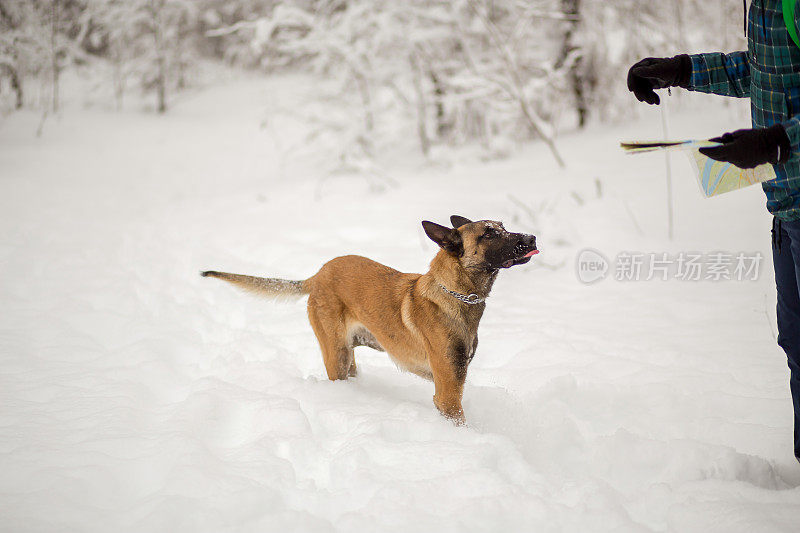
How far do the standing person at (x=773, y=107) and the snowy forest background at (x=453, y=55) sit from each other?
21.7 ft

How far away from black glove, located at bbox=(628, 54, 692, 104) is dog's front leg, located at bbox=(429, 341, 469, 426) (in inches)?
67.1

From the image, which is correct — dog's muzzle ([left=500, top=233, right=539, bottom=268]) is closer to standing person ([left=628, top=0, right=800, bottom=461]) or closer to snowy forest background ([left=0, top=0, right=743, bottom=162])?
standing person ([left=628, top=0, right=800, bottom=461])

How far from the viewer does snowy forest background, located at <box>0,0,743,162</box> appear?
1041cm

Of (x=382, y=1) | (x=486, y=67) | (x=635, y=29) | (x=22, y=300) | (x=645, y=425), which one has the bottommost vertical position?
(x=645, y=425)

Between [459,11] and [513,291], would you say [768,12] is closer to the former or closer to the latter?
[513,291]

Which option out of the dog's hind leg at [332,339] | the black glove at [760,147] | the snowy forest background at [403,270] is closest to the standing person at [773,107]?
the black glove at [760,147]

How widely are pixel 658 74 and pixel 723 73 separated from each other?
0.30 meters

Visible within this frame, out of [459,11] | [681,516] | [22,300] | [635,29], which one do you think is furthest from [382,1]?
[681,516]

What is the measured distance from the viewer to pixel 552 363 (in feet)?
12.9

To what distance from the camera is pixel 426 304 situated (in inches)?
117

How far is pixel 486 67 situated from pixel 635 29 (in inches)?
134

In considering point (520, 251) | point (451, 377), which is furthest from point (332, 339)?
point (520, 251)

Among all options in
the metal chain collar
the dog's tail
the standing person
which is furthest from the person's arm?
the dog's tail

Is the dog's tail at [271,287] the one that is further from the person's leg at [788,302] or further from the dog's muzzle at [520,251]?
the person's leg at [788,302]
